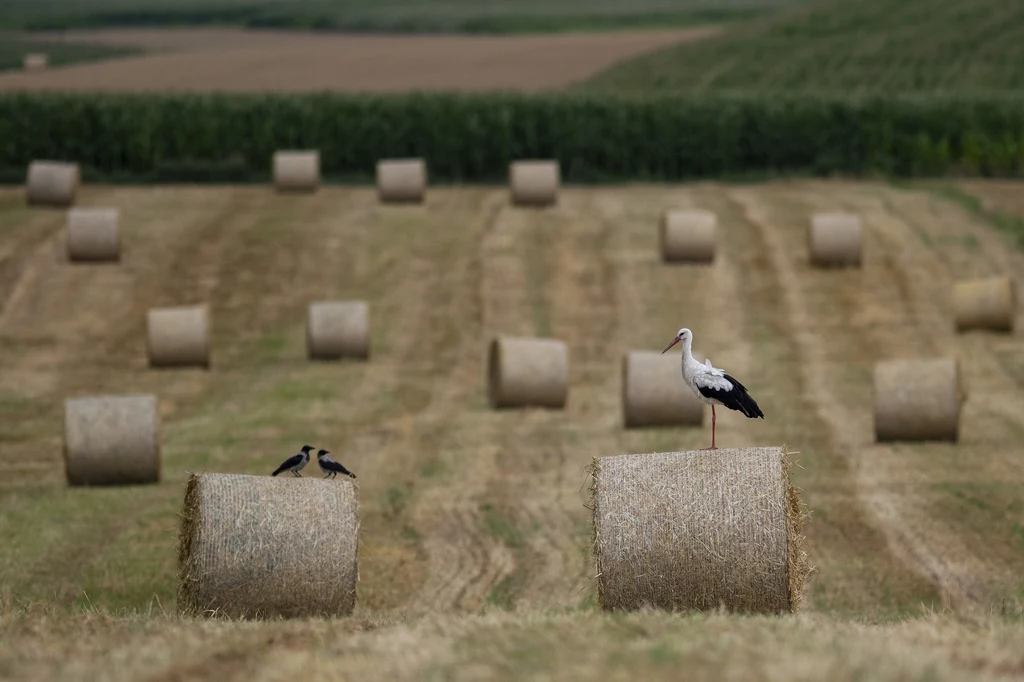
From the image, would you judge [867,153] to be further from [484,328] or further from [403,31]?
[403,31]

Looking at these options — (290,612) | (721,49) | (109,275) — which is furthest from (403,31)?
(290,612)

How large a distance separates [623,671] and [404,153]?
4163 centimetres

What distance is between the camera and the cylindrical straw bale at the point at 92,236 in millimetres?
38562

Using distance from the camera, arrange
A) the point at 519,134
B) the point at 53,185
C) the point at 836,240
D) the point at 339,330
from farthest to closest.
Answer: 1. the point at 519,134
2. the point at 53,185
3. the point at 836,240
4. the point at 339,330

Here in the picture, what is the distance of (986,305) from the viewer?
32.5 metres

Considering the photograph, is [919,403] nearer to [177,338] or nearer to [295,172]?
[177,338]

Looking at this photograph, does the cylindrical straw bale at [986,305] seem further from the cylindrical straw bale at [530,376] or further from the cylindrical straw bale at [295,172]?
the cylindrical straw bale at [295,172]

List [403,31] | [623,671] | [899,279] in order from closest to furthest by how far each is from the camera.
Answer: [623,671]
[899,279]
[403,31]

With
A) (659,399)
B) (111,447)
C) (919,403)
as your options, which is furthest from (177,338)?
(919,403)

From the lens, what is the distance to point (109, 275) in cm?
3825

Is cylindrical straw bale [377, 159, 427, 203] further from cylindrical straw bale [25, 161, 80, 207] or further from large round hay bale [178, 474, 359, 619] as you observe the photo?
large round hay bale [178, 474, 359, 619]

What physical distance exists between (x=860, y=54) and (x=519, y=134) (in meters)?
19.6

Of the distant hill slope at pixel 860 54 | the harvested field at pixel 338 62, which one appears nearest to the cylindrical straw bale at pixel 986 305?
the harvested field at pixel 338 62

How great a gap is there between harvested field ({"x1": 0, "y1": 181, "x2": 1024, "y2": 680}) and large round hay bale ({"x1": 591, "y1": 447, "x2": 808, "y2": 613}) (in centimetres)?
54
